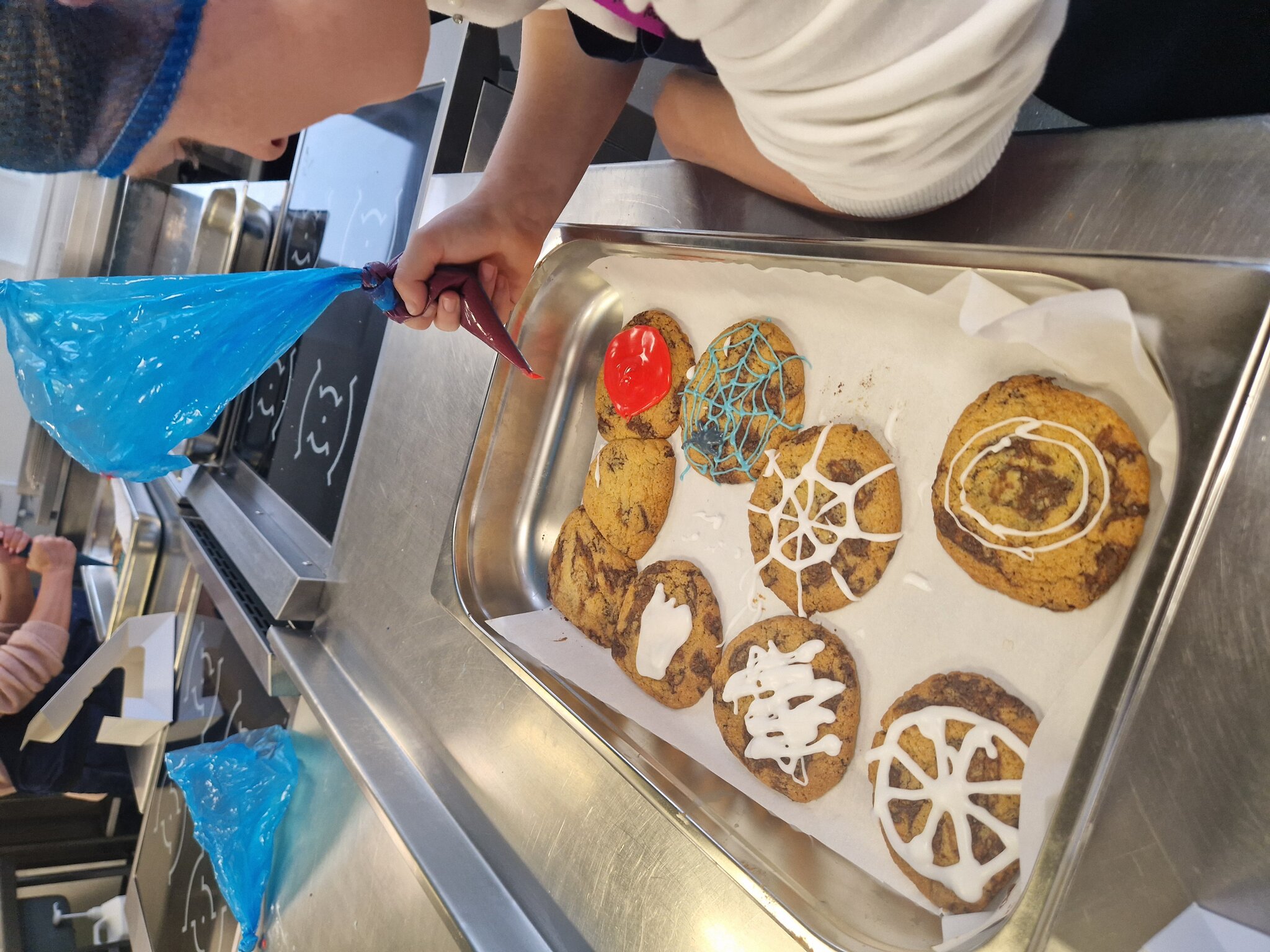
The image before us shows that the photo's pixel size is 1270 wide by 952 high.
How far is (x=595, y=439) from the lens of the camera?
1.26 meters

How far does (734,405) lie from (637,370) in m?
0.19

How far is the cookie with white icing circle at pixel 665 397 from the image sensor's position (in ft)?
3.64

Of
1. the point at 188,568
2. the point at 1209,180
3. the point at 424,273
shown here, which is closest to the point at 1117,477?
the point at 1209,180

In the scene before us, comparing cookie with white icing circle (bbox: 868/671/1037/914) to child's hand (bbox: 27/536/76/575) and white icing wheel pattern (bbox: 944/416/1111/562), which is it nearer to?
white icing wheel pattern (bbox: 944/416/1111/562)

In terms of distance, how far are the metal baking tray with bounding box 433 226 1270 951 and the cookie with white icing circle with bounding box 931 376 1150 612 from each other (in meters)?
0.05

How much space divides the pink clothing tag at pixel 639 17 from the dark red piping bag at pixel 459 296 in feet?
1.26

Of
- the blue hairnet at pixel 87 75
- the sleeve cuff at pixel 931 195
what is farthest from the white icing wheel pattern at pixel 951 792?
the blue hairnet at pixel 87 75

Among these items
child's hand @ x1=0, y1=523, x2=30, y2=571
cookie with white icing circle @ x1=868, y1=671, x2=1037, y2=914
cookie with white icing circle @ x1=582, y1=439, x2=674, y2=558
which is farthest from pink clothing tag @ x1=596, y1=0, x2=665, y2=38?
child's hand @ x1=0, y1=523, x2=30, y2=571

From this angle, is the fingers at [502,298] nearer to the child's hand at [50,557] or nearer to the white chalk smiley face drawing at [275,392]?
the white chalk smiley face drawing at [275,392]

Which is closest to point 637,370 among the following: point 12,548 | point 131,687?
point 131,687

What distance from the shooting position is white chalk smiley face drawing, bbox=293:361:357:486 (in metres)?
1.72

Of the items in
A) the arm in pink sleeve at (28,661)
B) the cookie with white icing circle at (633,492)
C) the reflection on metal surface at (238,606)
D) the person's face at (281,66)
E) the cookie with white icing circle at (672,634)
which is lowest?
the arm in pink sleeve at (28,661)

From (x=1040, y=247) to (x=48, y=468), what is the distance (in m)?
3.88

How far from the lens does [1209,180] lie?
2.03ft
